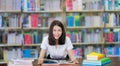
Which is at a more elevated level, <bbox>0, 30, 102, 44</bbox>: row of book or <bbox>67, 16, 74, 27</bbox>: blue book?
<bbox>67, 16, 74, 27</bbox>: blue book

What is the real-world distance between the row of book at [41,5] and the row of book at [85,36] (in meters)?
0.56

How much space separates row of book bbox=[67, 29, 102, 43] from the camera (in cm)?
506

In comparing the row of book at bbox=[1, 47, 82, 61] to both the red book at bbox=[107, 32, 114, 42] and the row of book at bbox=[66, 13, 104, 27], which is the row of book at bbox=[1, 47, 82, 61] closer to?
the row of book at bbox=[66, 13, 104, 27]

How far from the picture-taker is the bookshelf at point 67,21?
498cm

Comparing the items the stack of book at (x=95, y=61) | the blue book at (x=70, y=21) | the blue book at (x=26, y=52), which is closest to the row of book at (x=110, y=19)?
the blue book at (x=70, y=21)

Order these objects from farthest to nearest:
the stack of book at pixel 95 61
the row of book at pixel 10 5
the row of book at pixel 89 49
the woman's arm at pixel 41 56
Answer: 1. the row of book at pixel 89 49
2. the row of book at pixel 10 5
3. the woman's arm at pixel 41 56
4. the stack of book at pixel 95 61

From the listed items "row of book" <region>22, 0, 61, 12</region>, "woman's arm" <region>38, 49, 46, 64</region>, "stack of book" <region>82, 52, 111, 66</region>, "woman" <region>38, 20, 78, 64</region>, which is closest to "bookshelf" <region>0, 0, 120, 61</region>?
"row of book" <region>22, 0, 61, 12</region>

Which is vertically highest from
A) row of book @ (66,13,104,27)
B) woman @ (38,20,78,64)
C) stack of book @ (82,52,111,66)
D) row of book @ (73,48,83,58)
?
row of book @ (66,13,104,27)

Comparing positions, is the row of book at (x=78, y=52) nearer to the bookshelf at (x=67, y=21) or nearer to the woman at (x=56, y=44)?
the bookshelf at (x=67, y=21)

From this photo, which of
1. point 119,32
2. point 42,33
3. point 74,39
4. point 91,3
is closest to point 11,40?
point 42,33

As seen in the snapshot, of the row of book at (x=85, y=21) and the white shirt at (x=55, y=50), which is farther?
the row of book at (x=85, y=21)

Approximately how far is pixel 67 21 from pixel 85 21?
35cm

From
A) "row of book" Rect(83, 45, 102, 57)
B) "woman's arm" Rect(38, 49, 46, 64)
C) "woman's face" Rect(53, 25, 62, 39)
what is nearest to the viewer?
"woman's arm" Rect(38, 49, 46, 64)

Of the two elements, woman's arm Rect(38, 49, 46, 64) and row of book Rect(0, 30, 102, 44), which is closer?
woman's arm Rect(38, 49, 46, 64)
